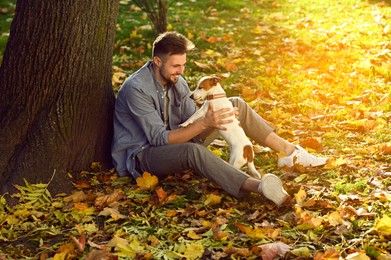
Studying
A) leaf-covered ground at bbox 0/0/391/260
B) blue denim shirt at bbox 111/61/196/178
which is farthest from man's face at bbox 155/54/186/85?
leaf-covered ground at bbox 0/0/391/260

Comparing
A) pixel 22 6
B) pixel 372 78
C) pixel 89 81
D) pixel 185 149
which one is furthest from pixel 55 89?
pixel 372 78

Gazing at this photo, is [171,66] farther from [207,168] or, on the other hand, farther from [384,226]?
[384,226]

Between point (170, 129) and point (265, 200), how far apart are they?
109 cm

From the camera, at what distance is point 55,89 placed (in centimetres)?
454

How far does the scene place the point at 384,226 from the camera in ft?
11.7

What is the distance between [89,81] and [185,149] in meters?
0.93

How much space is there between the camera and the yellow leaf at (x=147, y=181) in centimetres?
450

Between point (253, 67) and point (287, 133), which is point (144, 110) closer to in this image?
point (287, 133)

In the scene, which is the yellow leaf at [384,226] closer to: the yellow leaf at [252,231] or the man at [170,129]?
the yellow leaf at [252,231]

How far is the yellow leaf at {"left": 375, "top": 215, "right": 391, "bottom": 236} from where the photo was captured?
355 centimetres

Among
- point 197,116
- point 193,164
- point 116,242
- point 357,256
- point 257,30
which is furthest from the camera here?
point 257,30

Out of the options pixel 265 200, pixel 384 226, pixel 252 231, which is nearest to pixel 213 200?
pixel 265 200

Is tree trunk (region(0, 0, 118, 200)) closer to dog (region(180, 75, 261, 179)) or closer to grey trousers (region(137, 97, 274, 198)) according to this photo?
grey trousers (region(137, 97, 274, 198))

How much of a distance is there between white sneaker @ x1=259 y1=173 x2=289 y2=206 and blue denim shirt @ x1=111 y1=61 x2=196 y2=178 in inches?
34.3
